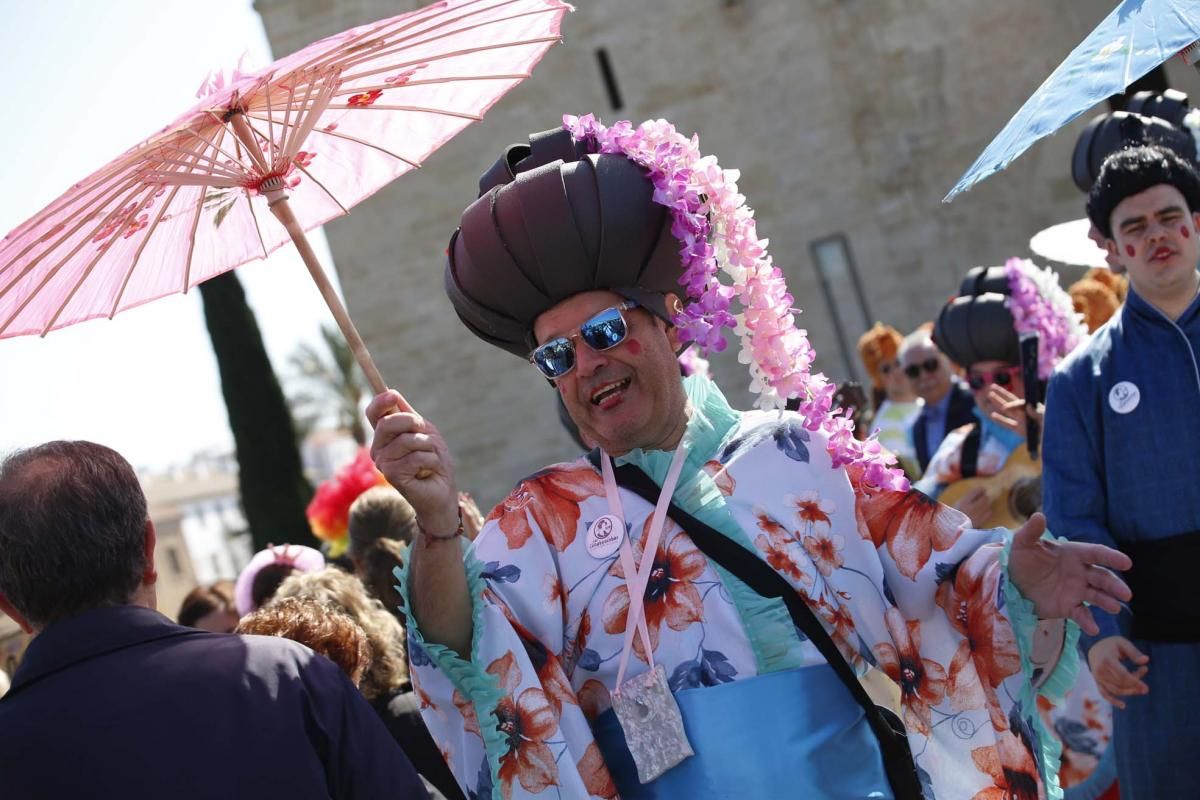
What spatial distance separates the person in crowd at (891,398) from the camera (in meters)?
7.29

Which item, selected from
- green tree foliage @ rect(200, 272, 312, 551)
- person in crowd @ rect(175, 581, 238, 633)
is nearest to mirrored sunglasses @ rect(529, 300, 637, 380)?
person in crowd @ rect(175, 581, 238, 633)

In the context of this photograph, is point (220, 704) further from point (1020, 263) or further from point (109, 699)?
point (1020, 263)

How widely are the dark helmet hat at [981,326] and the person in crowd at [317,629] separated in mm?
3200

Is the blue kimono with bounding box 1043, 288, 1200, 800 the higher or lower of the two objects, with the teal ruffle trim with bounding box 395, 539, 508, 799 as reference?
lower

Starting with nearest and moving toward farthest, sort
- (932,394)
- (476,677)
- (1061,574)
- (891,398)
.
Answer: (476,677), (1061,574), (932,394), (891,398)

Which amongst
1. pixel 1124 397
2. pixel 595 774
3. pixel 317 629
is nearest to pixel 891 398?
pixel 1124 397

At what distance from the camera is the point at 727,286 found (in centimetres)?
287

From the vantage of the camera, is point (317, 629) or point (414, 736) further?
point (414, 736)

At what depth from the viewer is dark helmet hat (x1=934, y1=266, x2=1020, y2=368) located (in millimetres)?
5664

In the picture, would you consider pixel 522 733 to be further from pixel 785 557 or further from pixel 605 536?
pixel 785 557

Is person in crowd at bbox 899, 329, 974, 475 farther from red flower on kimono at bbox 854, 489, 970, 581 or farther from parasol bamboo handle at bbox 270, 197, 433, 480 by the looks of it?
parasol bamboo handle at bbox 270, 197, 433, 480

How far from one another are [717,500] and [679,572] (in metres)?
0.17

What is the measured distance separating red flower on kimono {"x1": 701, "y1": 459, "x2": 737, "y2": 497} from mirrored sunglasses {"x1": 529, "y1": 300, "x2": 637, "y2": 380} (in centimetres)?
33

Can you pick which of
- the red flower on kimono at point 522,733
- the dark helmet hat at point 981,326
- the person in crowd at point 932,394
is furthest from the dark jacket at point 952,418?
the red flower on kimono at point 522,733
